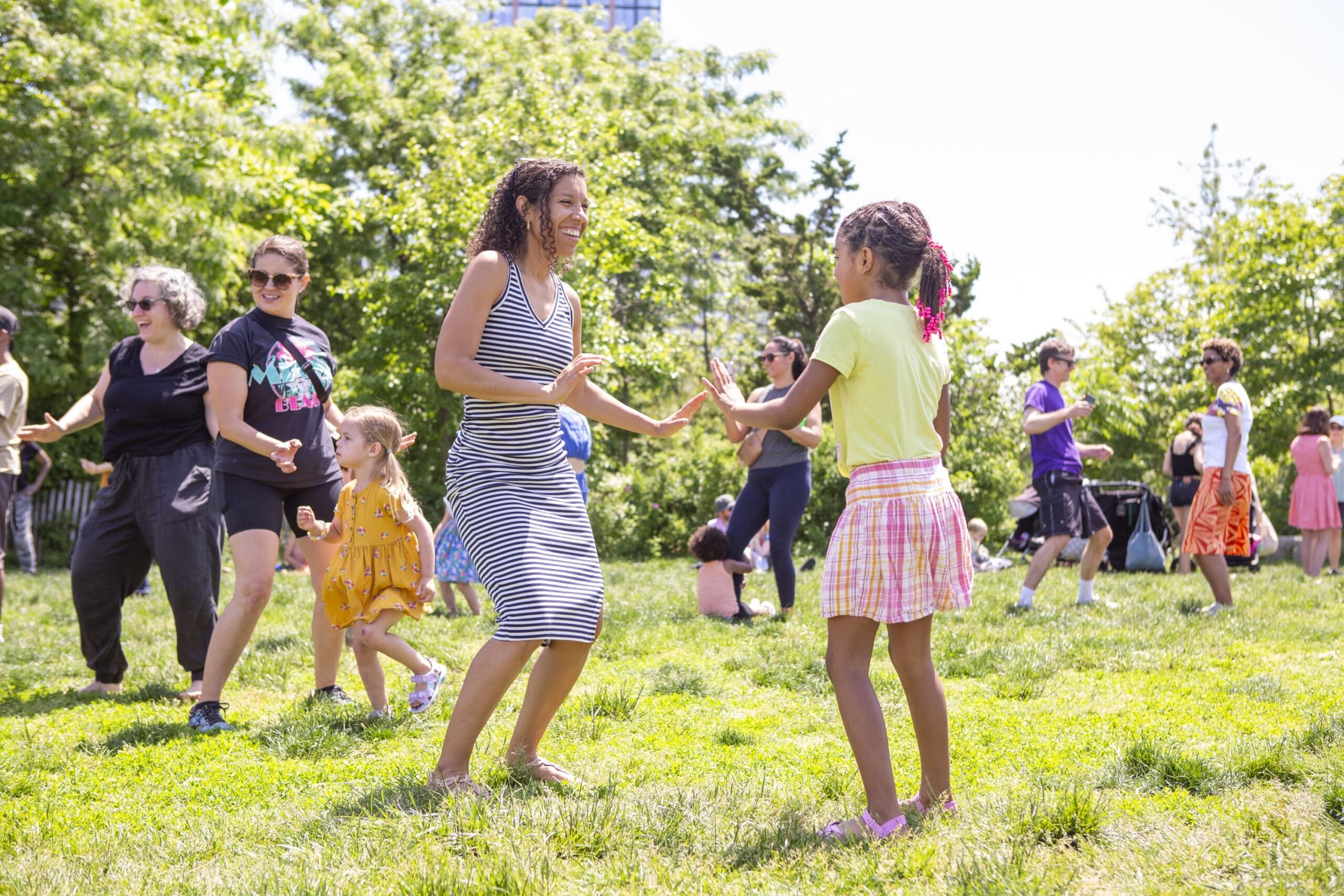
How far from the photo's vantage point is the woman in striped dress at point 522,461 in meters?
3.36

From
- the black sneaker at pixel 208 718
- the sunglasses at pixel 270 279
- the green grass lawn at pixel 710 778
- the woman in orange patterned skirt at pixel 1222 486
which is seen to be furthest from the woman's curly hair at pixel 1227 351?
the black sneaker at pixel 208 718

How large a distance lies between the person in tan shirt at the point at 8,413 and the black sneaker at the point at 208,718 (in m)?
2.22

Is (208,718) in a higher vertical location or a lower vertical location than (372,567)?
lower

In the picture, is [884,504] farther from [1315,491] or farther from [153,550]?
[1315,491]

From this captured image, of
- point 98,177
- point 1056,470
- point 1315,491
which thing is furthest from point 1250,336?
point 98,177

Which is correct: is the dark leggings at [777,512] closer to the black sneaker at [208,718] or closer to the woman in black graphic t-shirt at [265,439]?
the woman in black graphic t-shirt at [265,439]

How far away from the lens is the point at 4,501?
6.16 metres

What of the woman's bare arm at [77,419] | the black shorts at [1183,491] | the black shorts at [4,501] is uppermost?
the woman's bare arm at [77,419]

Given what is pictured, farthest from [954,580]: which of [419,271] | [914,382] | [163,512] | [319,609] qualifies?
[419,271]

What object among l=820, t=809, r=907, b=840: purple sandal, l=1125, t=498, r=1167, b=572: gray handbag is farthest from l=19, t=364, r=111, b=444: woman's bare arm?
l=1125, t=498, r=1167, b=572: gray handbag

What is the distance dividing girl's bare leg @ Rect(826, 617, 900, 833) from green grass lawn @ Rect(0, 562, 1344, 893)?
14 centimetres

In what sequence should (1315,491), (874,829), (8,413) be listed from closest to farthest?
(874,829)
(8,413)
(1315,491)

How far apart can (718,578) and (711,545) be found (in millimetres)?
275

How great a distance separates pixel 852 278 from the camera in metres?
3.27
